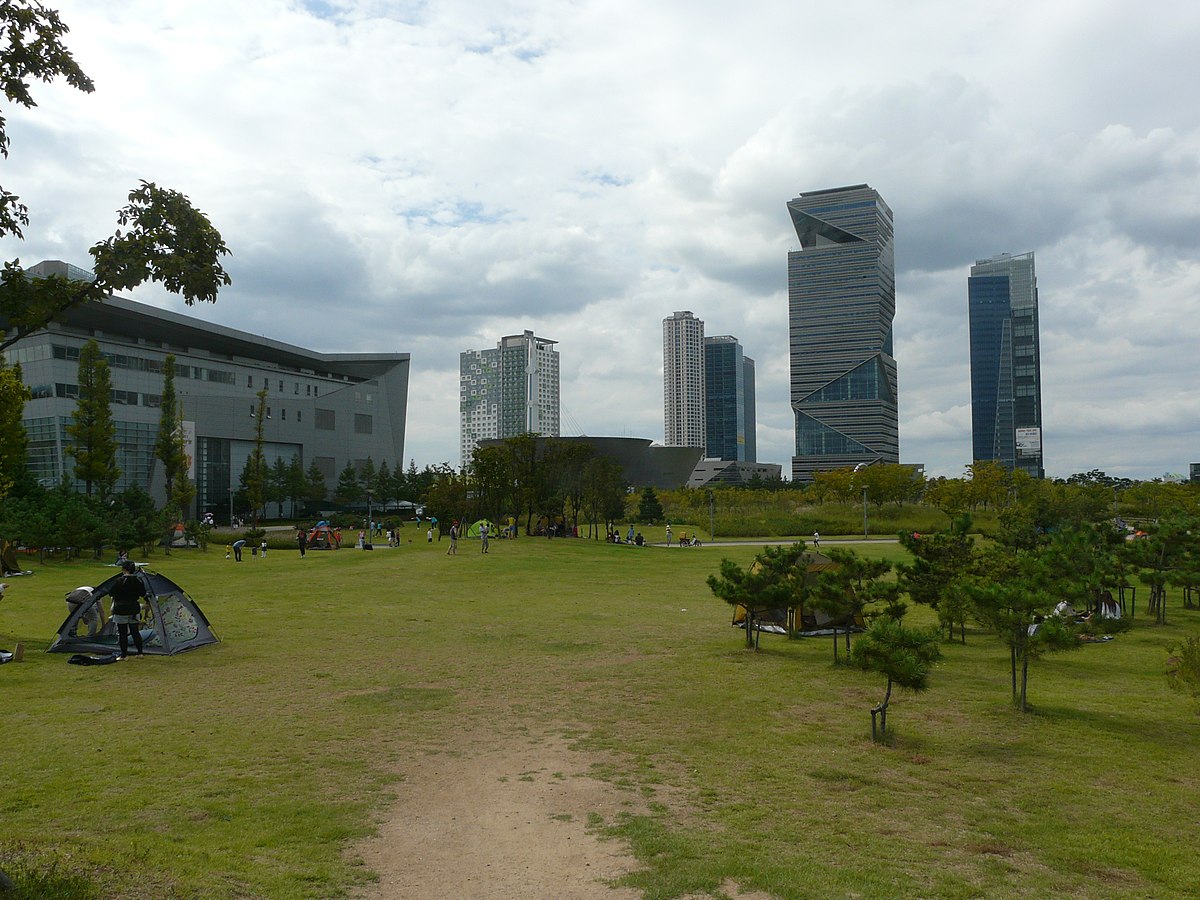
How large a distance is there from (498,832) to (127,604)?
36.4ft

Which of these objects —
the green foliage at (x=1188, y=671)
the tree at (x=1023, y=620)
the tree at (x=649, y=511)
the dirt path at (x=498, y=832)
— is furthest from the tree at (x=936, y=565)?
Answer: the tree at (x=649, y=511)

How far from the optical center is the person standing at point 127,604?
15.4m

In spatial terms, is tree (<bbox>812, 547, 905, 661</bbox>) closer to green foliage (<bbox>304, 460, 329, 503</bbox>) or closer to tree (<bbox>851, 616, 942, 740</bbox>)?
tree (<bbox>851, 616, 942, 740</bbox>)

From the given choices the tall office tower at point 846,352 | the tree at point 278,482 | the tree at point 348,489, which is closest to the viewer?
the tree at point 278,482

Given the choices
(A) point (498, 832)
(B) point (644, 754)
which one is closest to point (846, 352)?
(B) point (644, 754)

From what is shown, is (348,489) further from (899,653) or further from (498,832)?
(498,832)

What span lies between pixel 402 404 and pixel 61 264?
44.6 m

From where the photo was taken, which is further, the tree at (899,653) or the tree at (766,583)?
the tree at (766,583)

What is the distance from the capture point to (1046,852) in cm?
737

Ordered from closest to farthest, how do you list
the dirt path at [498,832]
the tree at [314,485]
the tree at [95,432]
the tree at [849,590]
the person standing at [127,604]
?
1. the dirt path at [498,832]
2. the person standing at [127,604]
3. the tree at [849,590]
4. the tree at [95,432]
5. the tree at [314,485]

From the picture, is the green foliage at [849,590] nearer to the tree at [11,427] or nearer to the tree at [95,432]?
the tree at [11,427]

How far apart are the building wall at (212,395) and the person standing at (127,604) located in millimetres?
56070

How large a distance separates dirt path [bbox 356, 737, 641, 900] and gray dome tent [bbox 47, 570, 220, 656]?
29.5ft

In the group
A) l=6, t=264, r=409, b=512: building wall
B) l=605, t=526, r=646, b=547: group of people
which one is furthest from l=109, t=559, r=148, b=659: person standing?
l=6, t=264, r=409, b=512: building wall
